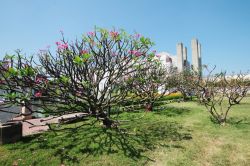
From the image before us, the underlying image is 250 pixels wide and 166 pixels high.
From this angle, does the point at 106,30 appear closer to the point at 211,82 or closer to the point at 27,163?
the point at 27,163

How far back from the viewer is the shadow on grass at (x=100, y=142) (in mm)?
6457

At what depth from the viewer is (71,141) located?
775 cm

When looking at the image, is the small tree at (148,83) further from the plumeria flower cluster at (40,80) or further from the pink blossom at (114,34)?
the plumeria flower cluster at (40,80)

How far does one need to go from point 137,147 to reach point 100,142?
1.39m

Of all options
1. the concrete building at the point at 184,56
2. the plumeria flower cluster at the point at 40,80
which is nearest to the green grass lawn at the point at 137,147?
the plumeria flower cluster at the point at 40,80

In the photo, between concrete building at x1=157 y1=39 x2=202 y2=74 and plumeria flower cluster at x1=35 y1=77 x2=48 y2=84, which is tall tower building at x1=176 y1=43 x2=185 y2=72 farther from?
plumeria flower cluster at x1=35 y1=77 x2=48 y2=84

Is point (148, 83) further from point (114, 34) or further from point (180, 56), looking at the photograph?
point (180, 56)

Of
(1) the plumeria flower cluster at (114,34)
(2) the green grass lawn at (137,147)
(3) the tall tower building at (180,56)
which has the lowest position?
(2) the green grass lawn at (137,147)

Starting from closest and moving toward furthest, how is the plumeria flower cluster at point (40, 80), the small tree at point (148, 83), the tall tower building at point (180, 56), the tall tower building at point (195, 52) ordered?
1. the plumeria flower cluster at point (40, 80)
2. the small tree at point (148, 83)
3. the tall tower building at point (180, 56)
4. the tall tower building at point (195, 52)

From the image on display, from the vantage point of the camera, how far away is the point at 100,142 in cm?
749

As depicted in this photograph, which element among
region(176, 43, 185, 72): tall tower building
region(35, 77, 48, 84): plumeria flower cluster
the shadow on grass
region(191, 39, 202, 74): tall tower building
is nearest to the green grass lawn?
the shadow on grass

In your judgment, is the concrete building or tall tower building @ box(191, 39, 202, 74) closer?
the concrete building

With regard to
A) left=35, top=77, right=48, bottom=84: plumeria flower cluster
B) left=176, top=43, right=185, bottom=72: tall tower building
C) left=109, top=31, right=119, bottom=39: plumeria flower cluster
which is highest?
left=176, top=43, right=185, bottom=72: tall tower building

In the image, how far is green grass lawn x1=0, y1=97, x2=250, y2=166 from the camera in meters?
5.95
